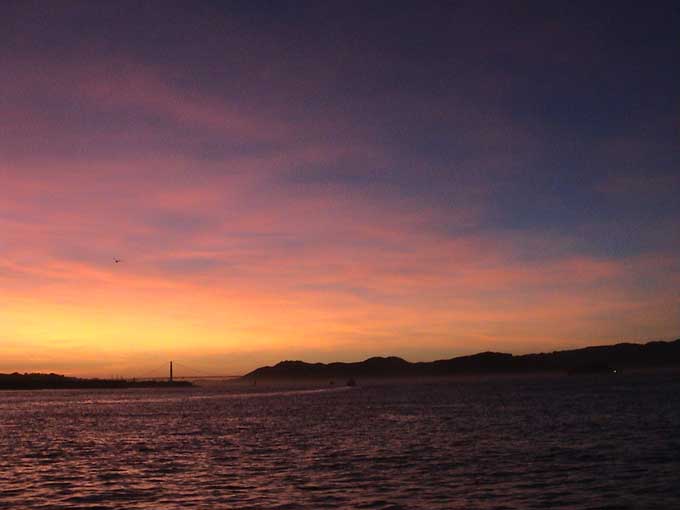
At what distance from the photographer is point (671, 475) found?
33688 mm

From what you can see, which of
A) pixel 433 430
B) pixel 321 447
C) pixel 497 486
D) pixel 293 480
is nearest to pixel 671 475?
pixel 497 486

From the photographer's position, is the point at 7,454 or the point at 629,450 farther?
the point at 7,454

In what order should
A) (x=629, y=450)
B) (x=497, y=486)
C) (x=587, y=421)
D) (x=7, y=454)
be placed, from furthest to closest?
(x=587, y=421), (x=7, y=454), (x=629, y=450), (x=497, y=486)

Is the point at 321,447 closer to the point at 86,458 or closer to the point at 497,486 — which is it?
the point at 86,458

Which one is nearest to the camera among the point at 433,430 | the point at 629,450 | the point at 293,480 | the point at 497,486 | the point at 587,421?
the point at 497,486

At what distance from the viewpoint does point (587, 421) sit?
6694cm

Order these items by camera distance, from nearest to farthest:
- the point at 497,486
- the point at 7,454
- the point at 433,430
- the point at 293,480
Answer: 1. the point at 497,486
2. the point at 293,480
3. the point at 7,454
4. the point at 433,430

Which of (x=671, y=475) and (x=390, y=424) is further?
(x=390, y=424)

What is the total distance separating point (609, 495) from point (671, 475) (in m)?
6.33

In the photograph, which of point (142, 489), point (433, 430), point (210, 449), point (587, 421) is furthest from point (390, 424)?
point (142, 489)

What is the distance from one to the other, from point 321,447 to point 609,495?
79.1ft

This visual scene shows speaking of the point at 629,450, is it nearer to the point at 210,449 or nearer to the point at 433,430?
the point at 433,430

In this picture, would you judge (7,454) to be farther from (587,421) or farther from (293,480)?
(587,421)

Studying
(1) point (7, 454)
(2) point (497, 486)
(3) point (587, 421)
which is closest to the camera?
(2) point (497, 486)
